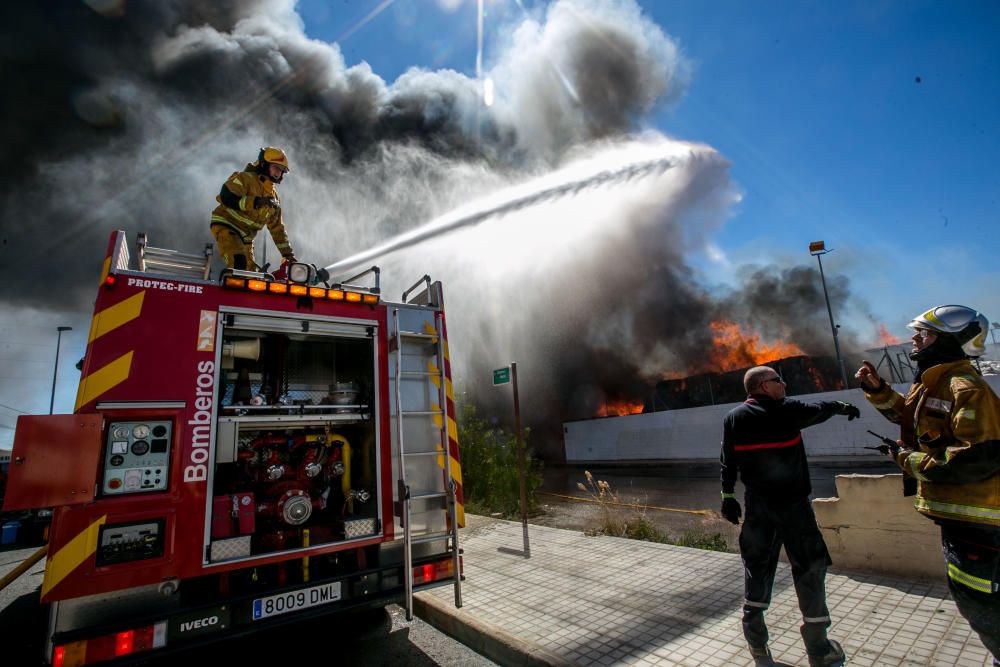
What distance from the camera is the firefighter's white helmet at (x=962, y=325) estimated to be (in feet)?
8.60

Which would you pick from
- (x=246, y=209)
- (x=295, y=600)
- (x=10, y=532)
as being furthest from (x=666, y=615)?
(x=10, y=532)

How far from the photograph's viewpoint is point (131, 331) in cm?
301

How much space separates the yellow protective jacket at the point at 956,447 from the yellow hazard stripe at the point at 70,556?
4.30 m

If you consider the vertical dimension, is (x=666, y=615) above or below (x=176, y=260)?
below

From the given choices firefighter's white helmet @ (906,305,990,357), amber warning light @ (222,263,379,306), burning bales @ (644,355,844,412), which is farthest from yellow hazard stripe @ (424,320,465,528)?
burning bales @ (644,355,844,412)

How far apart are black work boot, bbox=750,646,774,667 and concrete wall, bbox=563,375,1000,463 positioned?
55.3ft

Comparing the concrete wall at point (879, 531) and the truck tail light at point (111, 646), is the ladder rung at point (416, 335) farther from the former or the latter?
the concrete wall at point (879, 531)

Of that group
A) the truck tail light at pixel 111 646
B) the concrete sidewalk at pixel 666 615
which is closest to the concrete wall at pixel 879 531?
the concrete sidewalk at pixel 666 615

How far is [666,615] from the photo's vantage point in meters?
3.87

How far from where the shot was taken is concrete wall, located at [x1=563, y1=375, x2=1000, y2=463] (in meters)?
17.5

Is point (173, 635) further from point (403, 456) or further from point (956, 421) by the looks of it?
point (956, 421)

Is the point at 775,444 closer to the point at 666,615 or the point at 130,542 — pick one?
the point at 666,615

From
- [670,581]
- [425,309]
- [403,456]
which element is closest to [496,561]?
[670,581]

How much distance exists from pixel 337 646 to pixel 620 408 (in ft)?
89.9
